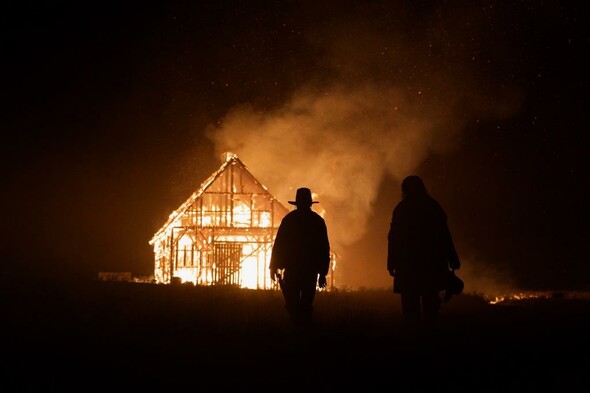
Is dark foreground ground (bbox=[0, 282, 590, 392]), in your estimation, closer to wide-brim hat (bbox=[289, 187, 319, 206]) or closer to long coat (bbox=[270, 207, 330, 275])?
long coat (bbox=[270, 207, 330, 275])

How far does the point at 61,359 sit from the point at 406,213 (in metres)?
4.61

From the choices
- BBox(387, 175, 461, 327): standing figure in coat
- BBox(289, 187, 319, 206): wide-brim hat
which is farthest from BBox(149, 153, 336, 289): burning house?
BBox(387, 175, 461, 327): standing figure in coat

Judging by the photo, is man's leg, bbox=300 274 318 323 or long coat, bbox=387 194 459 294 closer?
long coat, bbox=387 194 459 294


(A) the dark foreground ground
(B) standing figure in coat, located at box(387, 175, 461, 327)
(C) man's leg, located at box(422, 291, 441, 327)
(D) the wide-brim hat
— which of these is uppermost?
(D) the wide-brim hat

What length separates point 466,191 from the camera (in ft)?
208

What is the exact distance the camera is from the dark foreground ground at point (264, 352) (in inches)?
217

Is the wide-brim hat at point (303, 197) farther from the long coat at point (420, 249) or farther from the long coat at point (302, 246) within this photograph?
the long coat at point (420, 249)

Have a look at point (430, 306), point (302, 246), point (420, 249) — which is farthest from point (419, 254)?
point (302, 246)

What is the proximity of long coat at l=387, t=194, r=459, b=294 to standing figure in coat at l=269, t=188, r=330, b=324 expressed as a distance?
0.98 m

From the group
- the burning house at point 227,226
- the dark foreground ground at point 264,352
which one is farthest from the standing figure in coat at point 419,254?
the burning house at point 227,226

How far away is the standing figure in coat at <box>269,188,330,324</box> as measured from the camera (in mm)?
8477

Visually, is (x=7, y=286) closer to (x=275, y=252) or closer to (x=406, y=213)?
(x=275, y=252)

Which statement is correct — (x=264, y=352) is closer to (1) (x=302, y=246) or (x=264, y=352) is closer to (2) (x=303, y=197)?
(1) (x=302, y=246)

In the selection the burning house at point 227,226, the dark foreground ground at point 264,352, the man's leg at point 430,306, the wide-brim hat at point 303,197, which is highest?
the burning house at point 227,226
